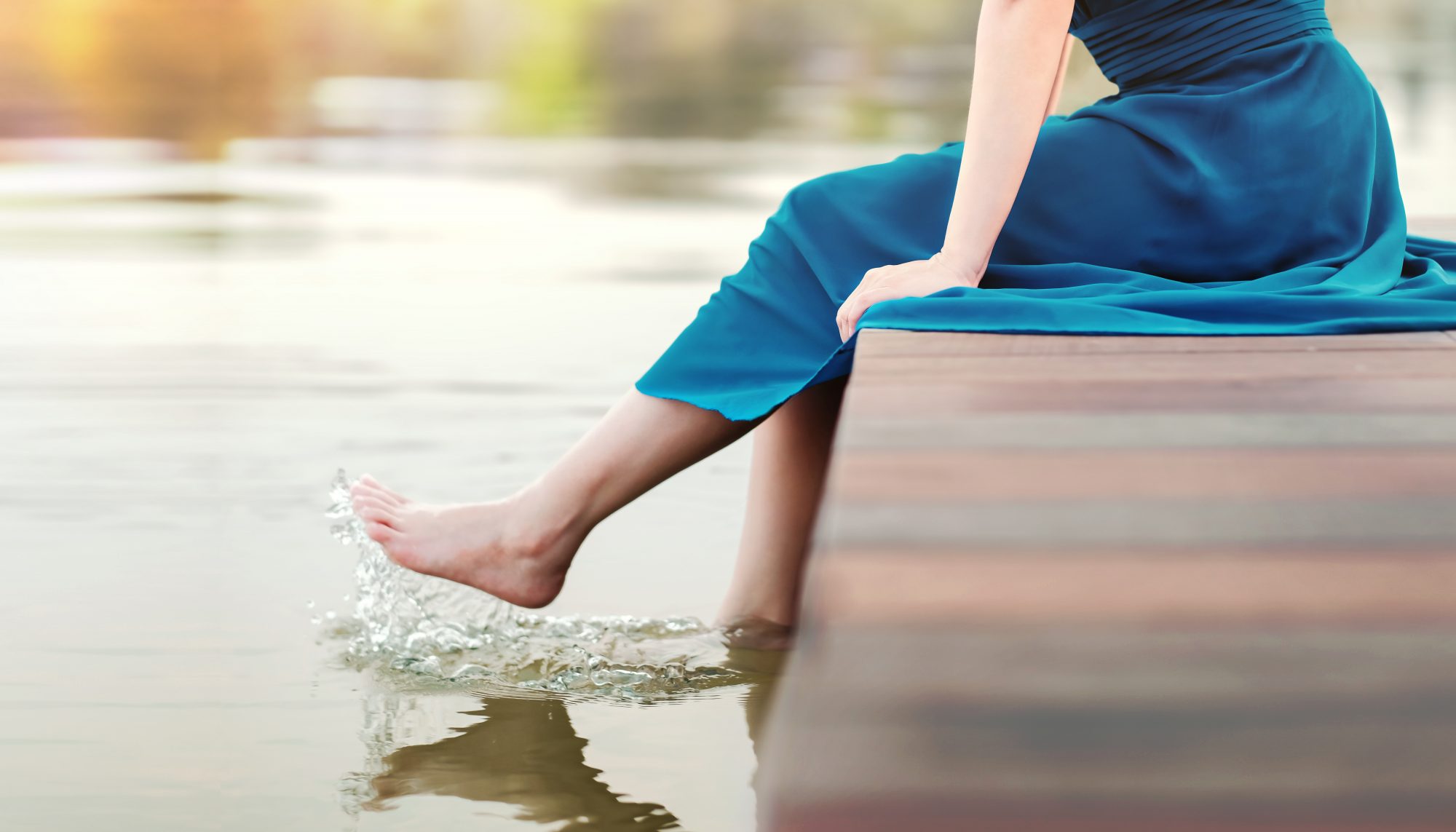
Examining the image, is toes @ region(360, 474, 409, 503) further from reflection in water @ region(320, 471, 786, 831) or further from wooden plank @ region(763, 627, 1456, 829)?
wooden plank @ region(763, 627, 1456, 829)

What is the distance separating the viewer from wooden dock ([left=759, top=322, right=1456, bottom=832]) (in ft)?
1.83

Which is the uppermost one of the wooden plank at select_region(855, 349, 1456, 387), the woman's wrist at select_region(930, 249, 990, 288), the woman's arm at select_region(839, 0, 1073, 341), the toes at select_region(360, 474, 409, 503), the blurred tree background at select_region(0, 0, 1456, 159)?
the blurred tree background at select_region(0, 0, 1456, 159)

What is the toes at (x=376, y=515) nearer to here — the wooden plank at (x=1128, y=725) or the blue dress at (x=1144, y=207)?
the blue dress at (x=1144, y=207)

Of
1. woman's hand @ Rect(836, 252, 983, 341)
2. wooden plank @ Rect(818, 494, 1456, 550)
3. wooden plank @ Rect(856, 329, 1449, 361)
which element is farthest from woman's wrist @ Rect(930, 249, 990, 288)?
wooden plank @ Rect(818, 494, 1456, 550)

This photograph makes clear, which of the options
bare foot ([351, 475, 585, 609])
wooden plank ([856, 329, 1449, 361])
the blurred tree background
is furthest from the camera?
the blurred tree background

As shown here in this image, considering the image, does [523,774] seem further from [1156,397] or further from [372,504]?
[1156,397]

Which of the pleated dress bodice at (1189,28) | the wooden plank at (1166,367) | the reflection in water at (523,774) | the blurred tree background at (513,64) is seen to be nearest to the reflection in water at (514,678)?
the reflection in water at (523,774)

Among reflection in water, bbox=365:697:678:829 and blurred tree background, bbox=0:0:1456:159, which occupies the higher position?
blurred tree background, bbox=0:0:1456:159

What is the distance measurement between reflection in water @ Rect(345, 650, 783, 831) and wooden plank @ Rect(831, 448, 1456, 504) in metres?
0.46

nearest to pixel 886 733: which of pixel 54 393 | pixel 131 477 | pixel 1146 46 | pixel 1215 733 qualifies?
pixel 1215 733

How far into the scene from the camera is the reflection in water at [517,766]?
1160 millimetres

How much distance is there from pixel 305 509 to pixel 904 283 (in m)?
1.06

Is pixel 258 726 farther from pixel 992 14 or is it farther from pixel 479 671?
pixel 992 14

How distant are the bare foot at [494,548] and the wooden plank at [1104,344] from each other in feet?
1.48
